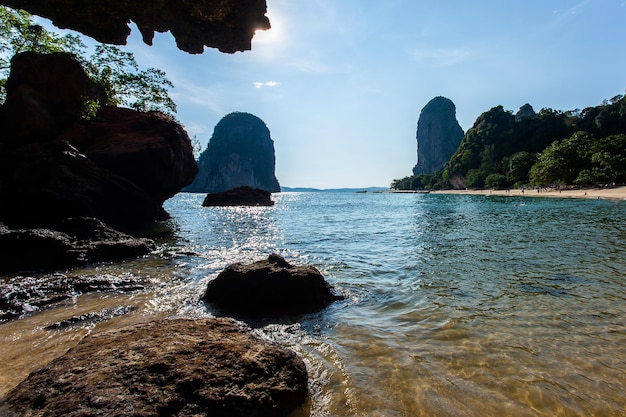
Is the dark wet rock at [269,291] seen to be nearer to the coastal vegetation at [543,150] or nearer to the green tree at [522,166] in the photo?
the coastal vegetation at [543,150]

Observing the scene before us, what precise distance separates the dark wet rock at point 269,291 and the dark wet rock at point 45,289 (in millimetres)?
2935

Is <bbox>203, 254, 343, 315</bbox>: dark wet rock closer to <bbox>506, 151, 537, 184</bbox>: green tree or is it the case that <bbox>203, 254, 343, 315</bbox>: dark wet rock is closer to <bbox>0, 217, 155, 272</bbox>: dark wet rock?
<bbox>0, 217, 155, 272</bbox>: dark wet rock

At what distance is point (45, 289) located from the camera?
7.85 m

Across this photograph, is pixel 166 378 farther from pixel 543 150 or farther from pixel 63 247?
pixel 543 150

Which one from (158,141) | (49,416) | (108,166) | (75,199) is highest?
(158,141)

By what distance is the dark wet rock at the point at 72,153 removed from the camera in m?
15.5

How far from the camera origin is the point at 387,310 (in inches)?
277

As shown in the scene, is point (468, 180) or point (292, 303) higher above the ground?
point (468, 180)

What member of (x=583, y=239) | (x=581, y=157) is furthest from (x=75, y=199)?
(x=581, y=157)

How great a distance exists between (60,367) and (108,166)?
25.1 m

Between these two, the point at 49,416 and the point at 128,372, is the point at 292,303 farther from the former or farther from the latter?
the point at 49,416

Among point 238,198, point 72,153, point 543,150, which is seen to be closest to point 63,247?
point 72,153

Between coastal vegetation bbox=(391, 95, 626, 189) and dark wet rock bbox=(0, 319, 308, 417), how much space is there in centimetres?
7820

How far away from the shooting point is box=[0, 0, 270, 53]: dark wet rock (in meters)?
14.5
